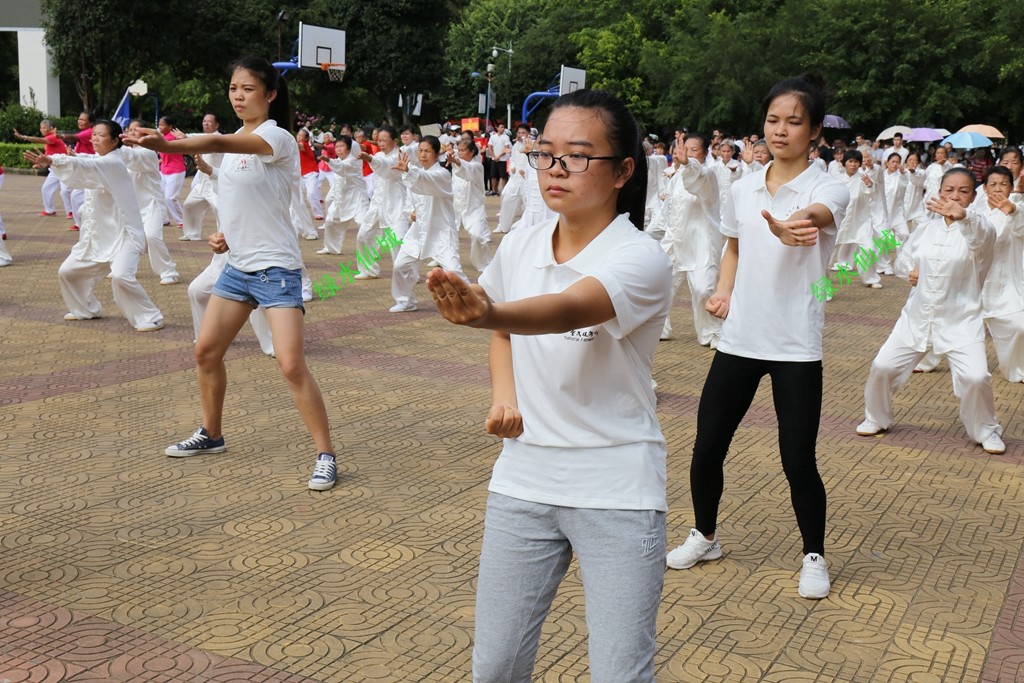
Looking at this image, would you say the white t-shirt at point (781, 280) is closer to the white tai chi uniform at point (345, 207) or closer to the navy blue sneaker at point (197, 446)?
the navy blue sneaker at point (197, 446)

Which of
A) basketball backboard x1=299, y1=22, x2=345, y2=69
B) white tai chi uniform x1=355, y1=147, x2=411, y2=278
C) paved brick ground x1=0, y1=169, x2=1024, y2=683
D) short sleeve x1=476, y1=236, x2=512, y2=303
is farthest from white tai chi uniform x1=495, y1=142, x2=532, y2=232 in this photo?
short sleeve x1=476, y1=236, x2=512, y2=303

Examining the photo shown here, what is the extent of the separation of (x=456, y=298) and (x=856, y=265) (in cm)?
1392

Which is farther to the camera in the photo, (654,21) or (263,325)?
(654,21)

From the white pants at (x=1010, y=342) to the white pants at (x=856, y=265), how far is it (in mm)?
5878

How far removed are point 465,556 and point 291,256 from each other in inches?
74.1

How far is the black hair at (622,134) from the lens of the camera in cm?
253

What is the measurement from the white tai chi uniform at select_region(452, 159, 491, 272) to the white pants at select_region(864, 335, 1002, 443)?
8838mm

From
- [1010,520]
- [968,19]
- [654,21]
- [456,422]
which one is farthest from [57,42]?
[1010,520]

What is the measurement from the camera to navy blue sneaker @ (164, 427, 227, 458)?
19.9ft

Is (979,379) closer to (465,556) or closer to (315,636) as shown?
(465,556)

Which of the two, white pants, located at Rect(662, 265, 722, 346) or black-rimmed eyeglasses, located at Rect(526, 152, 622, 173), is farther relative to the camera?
white pants, located at Rect(662, 265, 722, 346)

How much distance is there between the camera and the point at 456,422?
6.98m

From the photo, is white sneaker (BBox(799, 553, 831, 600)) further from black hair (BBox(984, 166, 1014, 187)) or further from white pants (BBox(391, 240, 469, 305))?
white pants (BBox(391, 240, 469, 305))

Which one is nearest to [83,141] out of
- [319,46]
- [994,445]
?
[994,445]
